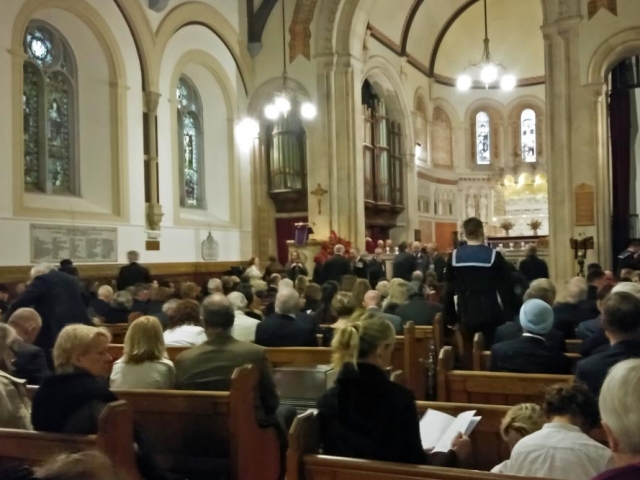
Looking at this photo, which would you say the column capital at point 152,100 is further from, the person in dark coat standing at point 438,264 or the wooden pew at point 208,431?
the wooden pew at point 208,431

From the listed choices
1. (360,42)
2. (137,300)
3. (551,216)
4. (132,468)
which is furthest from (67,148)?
(132,468)

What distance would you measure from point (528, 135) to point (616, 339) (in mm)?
22061

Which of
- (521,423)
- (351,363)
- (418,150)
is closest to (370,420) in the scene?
(351,363)

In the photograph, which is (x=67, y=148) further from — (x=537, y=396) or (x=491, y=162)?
(x=491, y=162)

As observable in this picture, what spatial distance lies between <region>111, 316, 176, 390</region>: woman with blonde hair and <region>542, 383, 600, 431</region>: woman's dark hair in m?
2.34

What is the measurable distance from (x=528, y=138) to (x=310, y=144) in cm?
1093

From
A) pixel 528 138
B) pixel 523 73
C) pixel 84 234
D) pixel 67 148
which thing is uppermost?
pixel 523 73

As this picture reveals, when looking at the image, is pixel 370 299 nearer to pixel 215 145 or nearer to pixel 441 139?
pixel 215 145

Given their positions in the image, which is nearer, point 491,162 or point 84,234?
point 84,234

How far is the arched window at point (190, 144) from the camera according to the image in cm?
1509

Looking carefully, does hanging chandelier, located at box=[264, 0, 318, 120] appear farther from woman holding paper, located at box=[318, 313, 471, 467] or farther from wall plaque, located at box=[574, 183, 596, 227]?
woman holding paper, located at box=[318, 313, 471, 467]

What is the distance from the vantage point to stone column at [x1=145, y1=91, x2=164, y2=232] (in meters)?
13.3

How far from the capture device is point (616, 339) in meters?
3.47

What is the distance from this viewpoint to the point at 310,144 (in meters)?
16.3
